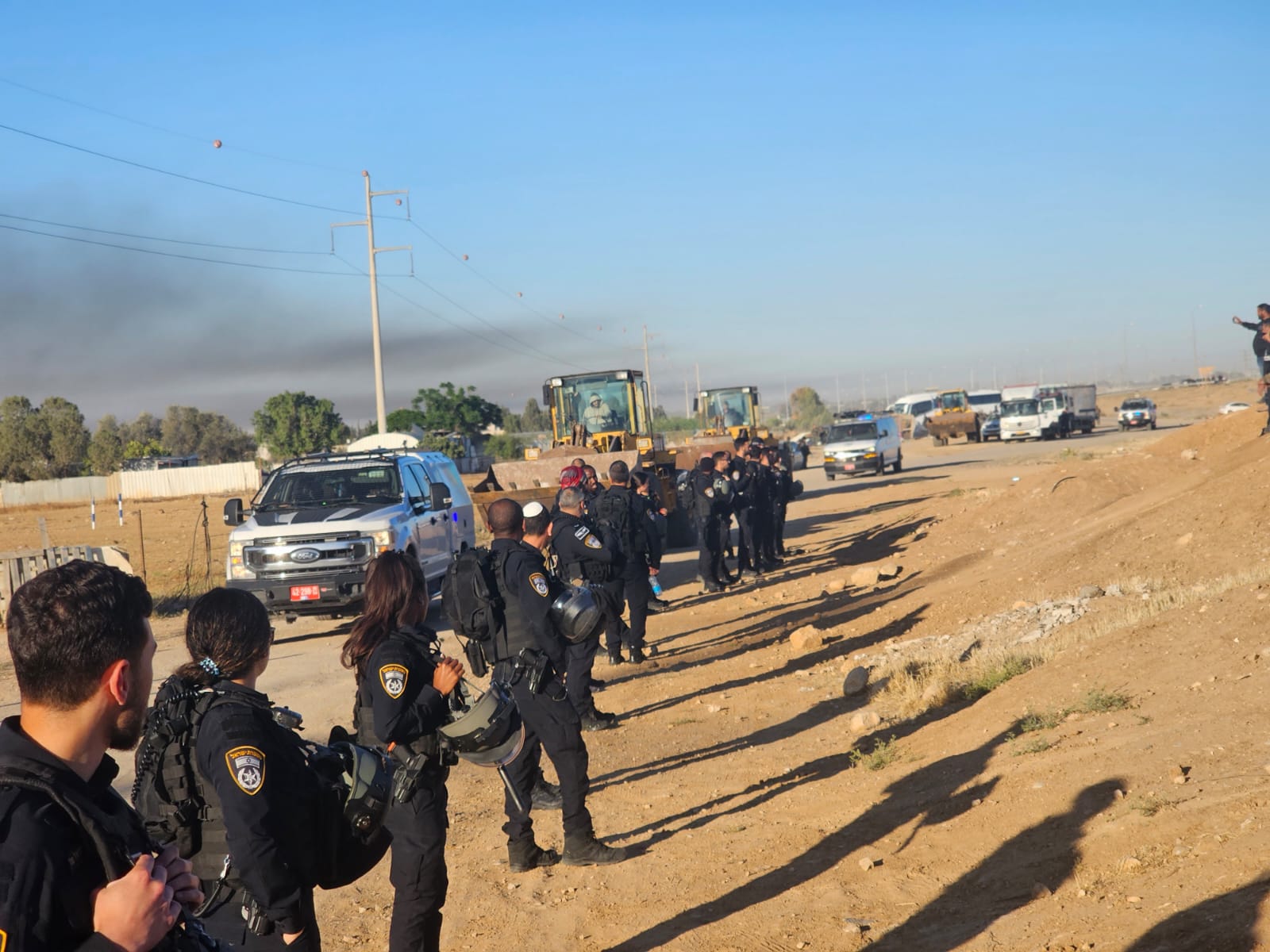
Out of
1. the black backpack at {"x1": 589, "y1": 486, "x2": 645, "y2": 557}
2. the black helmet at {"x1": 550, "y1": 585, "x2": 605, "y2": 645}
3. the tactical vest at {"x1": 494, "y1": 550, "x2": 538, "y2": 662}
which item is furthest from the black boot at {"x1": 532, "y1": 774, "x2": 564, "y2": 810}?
the black backpack at {"x1": 589, "y1": 486, "x2": 645, "y2": 557}

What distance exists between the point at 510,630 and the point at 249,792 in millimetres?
3477

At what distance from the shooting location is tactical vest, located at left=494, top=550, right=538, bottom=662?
6.40 meters

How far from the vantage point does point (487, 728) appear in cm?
410

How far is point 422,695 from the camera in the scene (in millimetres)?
4316

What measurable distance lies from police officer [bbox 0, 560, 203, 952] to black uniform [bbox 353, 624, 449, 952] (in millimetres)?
2097

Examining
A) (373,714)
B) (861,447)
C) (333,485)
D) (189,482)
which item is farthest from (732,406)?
(189,482)

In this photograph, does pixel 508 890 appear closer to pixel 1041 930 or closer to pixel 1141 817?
pixel 1041 930

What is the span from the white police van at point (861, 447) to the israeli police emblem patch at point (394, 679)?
120 ft

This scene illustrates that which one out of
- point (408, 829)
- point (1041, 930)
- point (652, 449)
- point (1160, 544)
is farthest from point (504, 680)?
point (652, 449)

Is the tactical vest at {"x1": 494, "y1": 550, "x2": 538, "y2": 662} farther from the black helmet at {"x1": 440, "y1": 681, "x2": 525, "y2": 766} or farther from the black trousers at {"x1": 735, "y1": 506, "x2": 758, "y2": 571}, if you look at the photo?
the black trousers at {"x1": 735, "y1": 506, "x2": 758, "y2": 571}

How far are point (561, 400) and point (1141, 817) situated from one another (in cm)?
1971

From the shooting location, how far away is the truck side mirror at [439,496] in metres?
14.6

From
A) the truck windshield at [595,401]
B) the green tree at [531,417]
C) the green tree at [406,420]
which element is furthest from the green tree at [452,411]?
→ the truck windshield at [595,401]

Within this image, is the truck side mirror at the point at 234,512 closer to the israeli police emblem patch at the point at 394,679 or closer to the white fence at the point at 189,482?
the israeli police emblem patch at the point at 394,679
